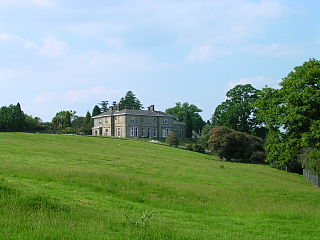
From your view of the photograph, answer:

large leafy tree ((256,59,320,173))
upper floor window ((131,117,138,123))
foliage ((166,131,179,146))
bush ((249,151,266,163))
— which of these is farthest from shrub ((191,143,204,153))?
large leafy tree ((256,59,320,173))

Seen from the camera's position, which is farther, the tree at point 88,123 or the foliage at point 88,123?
the tree at point 88,123

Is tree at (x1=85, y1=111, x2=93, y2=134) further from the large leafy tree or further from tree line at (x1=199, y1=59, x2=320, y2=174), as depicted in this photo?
the large leafy tree

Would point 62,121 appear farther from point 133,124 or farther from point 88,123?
point 133,124

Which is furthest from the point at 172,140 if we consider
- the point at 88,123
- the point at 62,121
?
the point at 62,121

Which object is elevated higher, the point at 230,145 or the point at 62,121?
the point at 62,121

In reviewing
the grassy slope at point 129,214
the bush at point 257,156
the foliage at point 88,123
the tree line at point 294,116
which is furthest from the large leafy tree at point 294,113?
the foliage at point 88,123

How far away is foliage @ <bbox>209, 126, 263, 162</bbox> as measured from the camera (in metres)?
74.0

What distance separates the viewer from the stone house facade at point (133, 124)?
108 meters

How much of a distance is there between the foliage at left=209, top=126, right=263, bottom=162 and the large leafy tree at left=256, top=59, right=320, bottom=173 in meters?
37.4

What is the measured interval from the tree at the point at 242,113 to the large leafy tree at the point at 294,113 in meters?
56.6

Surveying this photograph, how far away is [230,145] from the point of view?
74.2m

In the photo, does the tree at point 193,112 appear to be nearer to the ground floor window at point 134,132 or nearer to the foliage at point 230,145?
the ground floor window at point 134,132

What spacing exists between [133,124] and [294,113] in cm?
7979

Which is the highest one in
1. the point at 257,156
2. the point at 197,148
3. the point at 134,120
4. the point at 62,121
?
the point at 62,121
